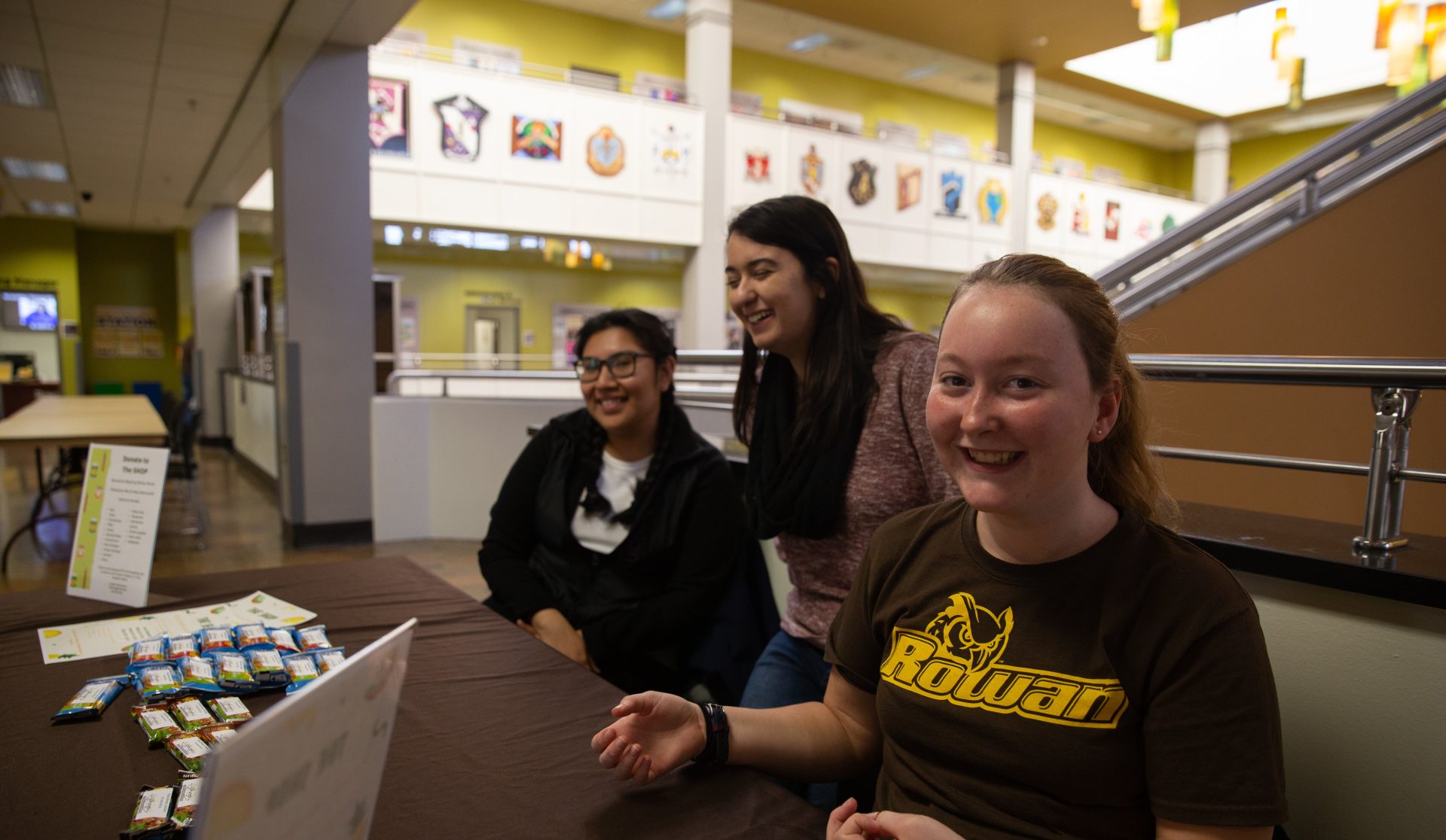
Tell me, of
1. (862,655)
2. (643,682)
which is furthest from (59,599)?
(862,655)

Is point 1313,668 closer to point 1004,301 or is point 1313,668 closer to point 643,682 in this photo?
point 1004,301

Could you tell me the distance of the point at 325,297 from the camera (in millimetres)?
6012

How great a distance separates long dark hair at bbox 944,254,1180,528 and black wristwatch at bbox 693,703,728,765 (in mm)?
567

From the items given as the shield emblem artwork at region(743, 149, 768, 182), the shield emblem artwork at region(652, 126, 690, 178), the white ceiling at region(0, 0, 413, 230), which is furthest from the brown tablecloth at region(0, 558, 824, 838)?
the shield emblem artwork at region(743, 149, 768, 182)

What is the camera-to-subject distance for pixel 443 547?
240 inches

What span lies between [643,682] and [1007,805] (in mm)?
1205

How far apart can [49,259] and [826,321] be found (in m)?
17.6

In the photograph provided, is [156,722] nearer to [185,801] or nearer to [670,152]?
[185,801]

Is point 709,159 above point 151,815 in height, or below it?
above

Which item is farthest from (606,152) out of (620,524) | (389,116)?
(620,524)

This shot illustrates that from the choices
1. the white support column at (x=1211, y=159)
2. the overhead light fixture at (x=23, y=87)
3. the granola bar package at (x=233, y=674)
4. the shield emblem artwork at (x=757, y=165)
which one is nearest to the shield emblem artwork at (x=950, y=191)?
the shield emblem artwork at (x=757, y=165)

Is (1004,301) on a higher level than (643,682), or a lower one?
higher

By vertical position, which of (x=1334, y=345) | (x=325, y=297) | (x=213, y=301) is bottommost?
(x=1334, y=345)

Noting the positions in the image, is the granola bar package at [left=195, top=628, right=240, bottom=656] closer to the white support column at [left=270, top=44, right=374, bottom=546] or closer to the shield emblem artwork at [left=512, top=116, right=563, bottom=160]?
the white support column at [left=270, top=44, right=374, bottom=546]
